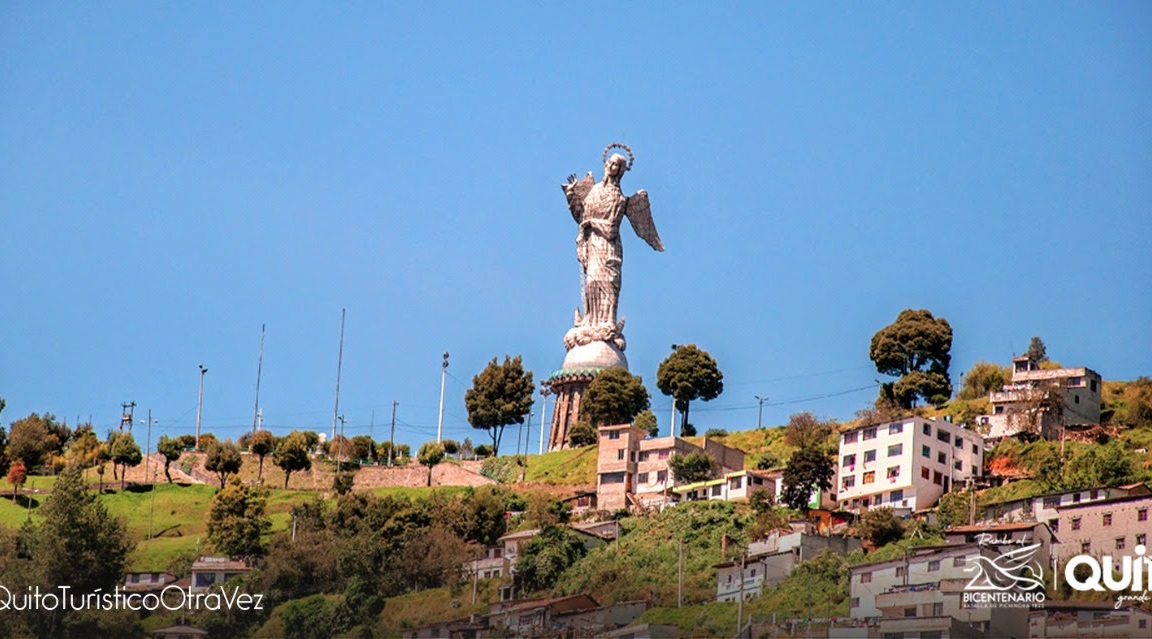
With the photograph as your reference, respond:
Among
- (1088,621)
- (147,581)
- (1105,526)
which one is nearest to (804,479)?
(1105,526)

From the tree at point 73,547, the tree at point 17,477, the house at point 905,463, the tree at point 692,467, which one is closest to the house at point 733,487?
the tree at point 692,467

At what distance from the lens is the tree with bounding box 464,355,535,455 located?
365 feet

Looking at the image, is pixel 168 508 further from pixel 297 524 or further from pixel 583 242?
pixel 583 242

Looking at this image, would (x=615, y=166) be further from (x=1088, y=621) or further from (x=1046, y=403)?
(x=1088, y=621)

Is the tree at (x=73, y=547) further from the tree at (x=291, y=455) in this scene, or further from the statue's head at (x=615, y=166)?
the statue's head at (x=615, y=166)

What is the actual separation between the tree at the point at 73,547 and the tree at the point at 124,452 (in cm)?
1609

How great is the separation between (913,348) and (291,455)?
25.9 meters

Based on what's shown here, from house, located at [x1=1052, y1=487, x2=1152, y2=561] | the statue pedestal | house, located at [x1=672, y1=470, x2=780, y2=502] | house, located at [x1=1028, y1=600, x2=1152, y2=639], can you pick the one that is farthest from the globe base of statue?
house, located at [x1=1028, y1=600, x2=1152, y2=639]

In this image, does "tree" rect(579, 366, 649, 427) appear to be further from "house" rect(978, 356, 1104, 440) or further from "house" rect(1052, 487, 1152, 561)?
"house" rect(1052, 487, 1152, 561)

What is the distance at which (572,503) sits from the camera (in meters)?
94.1

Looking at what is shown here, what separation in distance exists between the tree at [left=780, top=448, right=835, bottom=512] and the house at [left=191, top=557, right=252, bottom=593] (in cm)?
1917

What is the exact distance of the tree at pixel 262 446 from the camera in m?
107

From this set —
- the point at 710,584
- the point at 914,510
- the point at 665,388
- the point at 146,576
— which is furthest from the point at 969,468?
the point at 146,576

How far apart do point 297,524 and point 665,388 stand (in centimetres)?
2012
